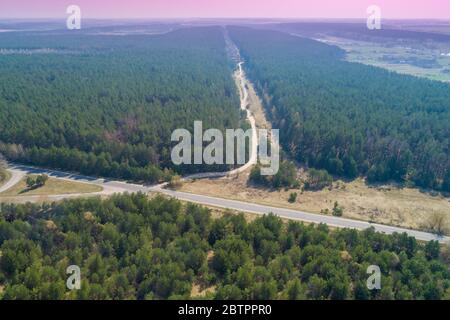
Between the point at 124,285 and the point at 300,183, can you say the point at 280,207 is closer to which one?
the point at 300,183

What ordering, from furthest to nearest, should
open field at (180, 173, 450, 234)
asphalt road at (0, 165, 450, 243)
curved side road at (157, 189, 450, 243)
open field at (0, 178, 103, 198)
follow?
open field at (0, 178, 103, 198), open field at (180, 173, 450, 234), asphalt road at (0, 165, 450, 243), curved side road at (157, 189, 450, 243)

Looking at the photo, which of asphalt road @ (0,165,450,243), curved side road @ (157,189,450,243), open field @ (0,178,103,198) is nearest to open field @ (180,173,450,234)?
curved side road @ (157,189,450,243)

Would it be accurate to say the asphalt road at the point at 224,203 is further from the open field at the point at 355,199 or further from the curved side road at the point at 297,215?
the open field at the point at 355,199

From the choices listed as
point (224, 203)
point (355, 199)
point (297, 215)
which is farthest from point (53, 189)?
point (355, 199)

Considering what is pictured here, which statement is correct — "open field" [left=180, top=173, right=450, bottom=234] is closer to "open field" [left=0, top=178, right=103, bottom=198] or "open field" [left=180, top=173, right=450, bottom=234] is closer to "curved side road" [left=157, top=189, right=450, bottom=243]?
"curved side road" [left=157, top=189, right=450, bottom=243]

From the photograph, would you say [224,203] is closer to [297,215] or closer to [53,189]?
[297,215]
